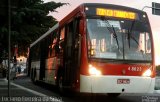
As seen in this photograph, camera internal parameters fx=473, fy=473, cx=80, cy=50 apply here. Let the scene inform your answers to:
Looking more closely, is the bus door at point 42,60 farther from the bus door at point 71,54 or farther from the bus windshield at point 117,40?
the bus windshield at point 117,40

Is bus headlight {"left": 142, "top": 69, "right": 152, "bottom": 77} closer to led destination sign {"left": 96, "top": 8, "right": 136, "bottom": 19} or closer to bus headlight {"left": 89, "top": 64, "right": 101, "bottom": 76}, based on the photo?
bus headlight {"left": 89, "top": 64, "right": 101, "bottom": 76}

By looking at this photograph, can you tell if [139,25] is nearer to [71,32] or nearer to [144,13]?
[144,13]

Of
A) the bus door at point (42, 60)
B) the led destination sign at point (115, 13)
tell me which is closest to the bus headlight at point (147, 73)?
the led destination sign at point (115, 13)

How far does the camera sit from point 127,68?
48.5 feet

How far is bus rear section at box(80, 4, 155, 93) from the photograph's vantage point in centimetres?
1448

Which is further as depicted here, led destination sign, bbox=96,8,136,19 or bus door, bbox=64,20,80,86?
bus door, bbox=64,20,80,86

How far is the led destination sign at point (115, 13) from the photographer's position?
15363mm

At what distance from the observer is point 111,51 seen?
14.6 m

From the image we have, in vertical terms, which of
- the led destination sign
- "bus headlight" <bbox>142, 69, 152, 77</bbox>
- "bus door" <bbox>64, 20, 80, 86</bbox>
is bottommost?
"bus headlight" <bbox>142, 69, 152, 77</bbox>

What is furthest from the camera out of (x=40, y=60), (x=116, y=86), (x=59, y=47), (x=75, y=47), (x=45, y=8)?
(x=45, y=8)

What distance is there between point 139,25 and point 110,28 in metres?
1.08

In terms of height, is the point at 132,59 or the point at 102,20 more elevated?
the point at 102,20

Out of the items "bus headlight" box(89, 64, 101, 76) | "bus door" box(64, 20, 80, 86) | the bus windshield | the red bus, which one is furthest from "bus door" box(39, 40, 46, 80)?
"bus headlight" box(89, 64, 101, 76)

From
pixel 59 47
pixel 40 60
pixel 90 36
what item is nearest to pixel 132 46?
pixel 90 36
